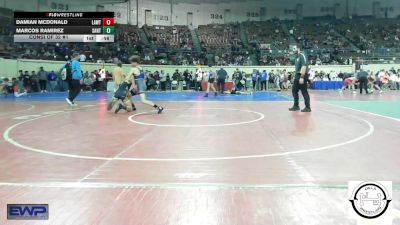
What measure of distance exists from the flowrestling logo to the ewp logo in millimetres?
2349

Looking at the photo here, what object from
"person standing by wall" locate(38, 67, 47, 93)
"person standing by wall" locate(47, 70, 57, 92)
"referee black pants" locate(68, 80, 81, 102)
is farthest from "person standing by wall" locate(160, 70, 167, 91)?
"referee black pants" locate(68, 80, 81, 102)

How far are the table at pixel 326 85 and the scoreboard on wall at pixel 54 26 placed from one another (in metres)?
22.3

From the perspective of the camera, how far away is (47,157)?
5879 mm

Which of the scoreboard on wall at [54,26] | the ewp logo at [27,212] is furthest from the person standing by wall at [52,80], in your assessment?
the ewp logo at [27,212]

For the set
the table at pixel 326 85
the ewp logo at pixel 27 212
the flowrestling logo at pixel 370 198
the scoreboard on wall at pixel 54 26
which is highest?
the scoreboard on wall at pixel 54 26

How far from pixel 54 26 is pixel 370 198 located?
16819mm

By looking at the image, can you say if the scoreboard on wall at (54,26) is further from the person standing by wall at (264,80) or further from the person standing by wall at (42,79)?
the person standing by wall at (264,80)

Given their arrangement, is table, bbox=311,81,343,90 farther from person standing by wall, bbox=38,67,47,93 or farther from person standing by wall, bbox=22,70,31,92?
person standing by wall, bbox=22,70,31,92

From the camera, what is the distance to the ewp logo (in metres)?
3.40

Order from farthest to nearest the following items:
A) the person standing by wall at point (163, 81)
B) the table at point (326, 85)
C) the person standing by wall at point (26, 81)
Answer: the table at point (326, 85)
the person standing by wall at point (163, 81)
the person standing by wall at point (26, 81)

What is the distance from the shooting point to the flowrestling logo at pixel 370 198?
234 cm

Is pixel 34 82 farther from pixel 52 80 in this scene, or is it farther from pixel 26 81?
pixel 52 80

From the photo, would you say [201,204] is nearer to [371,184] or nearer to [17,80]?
[371,184]

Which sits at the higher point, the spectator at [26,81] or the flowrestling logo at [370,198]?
the spectator at [26,81]
